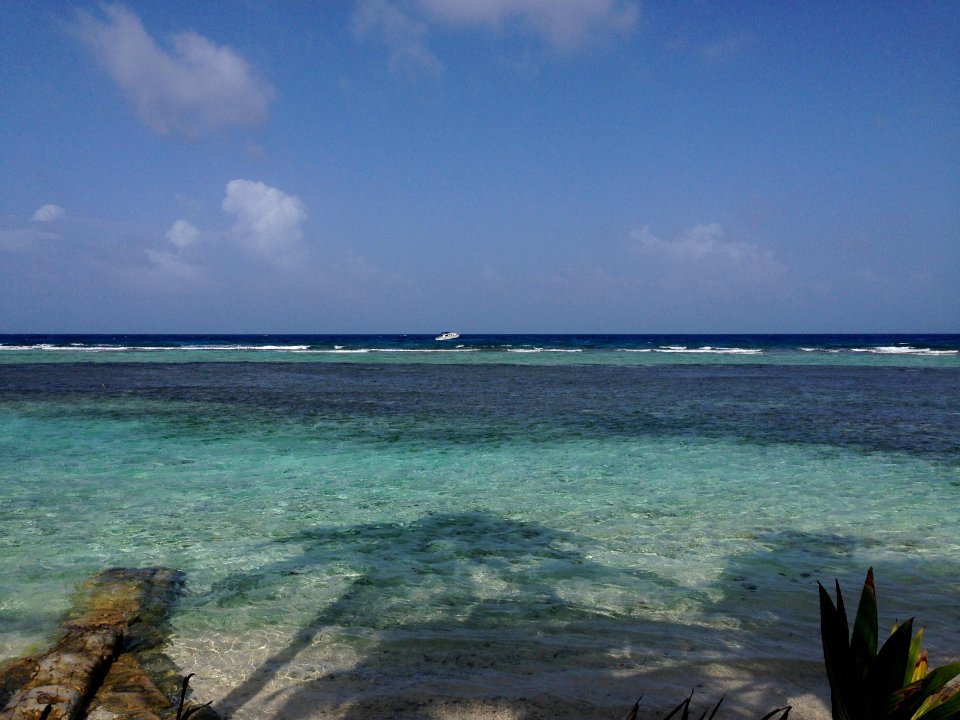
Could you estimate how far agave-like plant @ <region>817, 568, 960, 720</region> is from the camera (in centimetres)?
147

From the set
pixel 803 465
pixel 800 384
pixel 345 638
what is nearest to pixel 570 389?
pixel 800 384

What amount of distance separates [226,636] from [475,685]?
161 cm

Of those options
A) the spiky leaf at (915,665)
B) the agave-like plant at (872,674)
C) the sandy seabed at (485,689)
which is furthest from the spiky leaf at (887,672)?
the sandy seabed at (485,689)

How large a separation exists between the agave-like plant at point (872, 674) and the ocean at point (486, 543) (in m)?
1.84

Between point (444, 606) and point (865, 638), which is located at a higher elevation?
point (865, 638)

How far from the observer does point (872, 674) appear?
1.53 meters

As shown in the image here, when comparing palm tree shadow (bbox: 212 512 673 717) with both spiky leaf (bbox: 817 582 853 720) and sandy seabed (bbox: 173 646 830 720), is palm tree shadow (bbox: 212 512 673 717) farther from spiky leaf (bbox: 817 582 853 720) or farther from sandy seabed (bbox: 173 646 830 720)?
spiky leaf (bbox: 817 582 853 720)

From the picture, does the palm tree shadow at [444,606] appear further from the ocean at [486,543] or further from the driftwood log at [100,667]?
the driftwood log at [100,667]

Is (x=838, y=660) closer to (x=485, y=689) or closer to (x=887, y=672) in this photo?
(x=887, y=672)

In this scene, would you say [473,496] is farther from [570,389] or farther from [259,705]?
[570,389]

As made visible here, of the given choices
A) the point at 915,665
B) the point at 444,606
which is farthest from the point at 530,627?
the point at 915,665

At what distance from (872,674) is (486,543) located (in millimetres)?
4291

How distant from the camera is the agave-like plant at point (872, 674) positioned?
1472 millimetres

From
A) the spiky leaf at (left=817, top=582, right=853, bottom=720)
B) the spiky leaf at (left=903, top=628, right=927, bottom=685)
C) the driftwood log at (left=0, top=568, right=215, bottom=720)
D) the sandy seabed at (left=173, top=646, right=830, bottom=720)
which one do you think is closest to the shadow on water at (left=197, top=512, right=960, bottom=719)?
the sandy seabed at (left=173, top=646, right=830, bottom=720)
